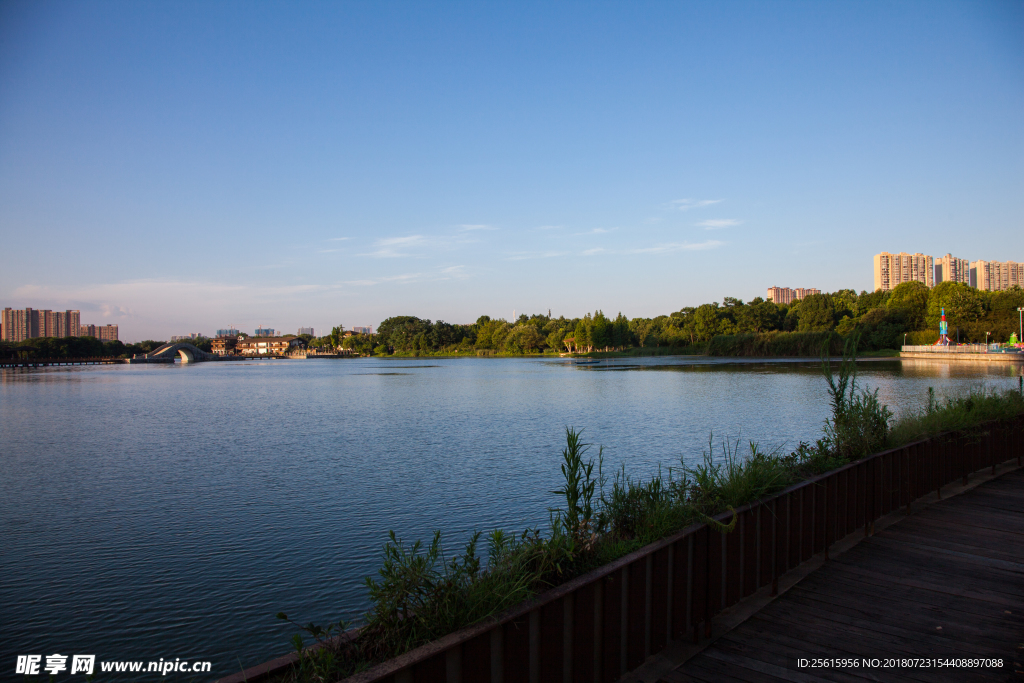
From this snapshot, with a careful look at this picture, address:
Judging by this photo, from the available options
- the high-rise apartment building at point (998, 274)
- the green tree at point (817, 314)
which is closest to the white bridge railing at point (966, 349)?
the green tree at point (817, 314)

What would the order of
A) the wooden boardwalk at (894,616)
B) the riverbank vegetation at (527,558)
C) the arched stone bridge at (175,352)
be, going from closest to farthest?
1. the riverbank vegetation at (527,558)
2. the wooden boardwalk at (894,616)
3. the arched stone bridge at (175,352)

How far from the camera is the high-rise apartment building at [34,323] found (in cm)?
17600

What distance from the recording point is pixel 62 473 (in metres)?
13.5

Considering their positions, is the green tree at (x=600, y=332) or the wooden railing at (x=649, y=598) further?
the green tree at (x=600, y=332)

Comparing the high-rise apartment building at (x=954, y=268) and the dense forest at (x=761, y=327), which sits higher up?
the high-rise apartment building at (x=954, y=268)

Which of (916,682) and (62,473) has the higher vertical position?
(916,682)

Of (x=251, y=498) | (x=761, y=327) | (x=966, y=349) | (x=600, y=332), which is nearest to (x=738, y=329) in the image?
(x=761, y=327)

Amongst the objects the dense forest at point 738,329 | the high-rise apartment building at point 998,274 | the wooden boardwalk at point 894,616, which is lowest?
the wooden boardwalk at point 894,616

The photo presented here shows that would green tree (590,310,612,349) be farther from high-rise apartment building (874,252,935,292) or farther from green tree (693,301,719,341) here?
high-rise apartment building (874,252,935,292)

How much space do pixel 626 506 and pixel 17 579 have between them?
774 centimetres

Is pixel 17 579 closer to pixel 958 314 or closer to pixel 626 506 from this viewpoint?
pixel 626 506

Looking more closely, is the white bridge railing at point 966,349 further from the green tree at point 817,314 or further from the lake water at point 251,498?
the lake water at point 251,498

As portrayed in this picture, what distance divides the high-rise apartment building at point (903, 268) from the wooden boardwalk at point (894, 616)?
575ft

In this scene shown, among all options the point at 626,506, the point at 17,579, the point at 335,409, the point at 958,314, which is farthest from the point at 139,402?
the point at 958,314
